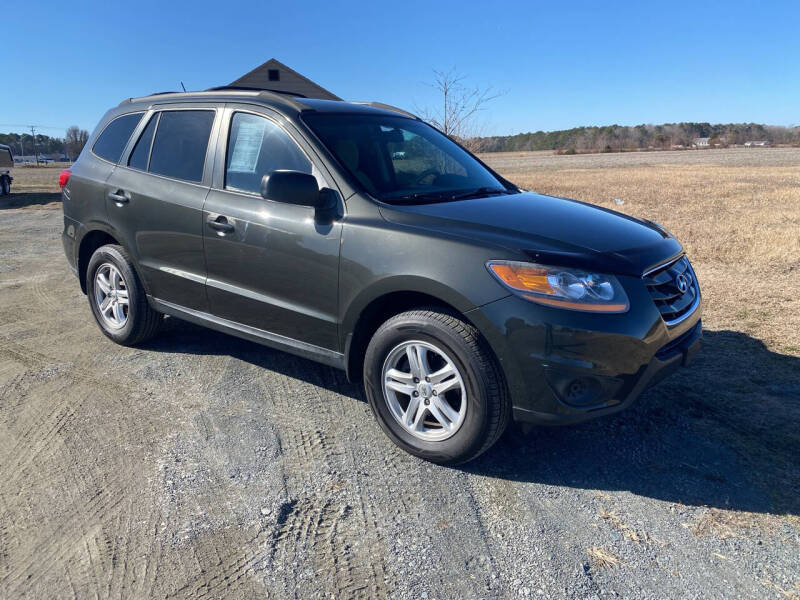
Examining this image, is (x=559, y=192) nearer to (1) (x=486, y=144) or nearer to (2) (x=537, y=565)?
(1) (x=486, y=144)

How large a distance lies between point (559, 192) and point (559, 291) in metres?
16.7

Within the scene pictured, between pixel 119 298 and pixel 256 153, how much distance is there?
73.0 inches

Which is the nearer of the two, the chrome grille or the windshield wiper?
the chrome grille

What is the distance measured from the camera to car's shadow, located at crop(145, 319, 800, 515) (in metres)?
3.05

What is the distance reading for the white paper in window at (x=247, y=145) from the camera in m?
3.98

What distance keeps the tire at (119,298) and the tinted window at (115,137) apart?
0.74 meters

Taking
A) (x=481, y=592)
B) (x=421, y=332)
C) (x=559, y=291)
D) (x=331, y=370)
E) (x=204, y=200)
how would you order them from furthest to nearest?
1. (x=331, y=370)
2. (x=204, y=200)
3. (x=421, y=332)
4. (x=559, y=291)
5. (x=481, y=592)

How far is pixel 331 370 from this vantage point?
4578 mm

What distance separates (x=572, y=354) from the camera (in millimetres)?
2830

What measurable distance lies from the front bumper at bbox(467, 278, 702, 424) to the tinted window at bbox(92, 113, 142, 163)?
337 cm

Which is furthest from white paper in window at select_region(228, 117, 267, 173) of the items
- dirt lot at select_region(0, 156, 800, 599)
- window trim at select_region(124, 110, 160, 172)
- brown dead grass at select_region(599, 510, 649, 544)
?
brown dead grass at select_region(599, 510, 649, 544)

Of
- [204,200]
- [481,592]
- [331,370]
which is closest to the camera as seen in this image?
[481,592]

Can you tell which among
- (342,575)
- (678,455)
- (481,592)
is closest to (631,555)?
(481,592)

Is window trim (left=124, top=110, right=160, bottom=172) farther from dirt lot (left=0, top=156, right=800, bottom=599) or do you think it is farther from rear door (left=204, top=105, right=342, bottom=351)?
dirt lot (left=0, top=156, right=800, bottom=599)
